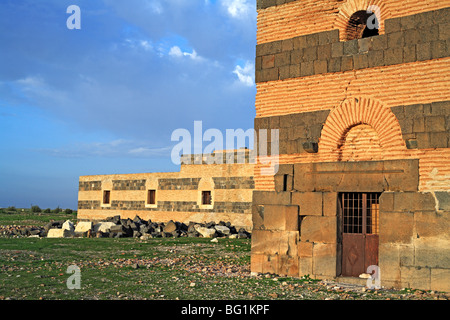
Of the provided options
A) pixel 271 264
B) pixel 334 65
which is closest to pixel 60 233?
pixel 271 264

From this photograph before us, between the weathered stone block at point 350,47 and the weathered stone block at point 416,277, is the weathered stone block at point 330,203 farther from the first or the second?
the weathered stone block at point 350,47

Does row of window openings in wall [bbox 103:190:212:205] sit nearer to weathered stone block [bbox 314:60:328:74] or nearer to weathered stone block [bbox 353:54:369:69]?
weathered stone block [bbox 314:60:328:74]

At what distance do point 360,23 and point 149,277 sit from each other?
7.63 m

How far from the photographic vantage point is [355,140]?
31.2ft

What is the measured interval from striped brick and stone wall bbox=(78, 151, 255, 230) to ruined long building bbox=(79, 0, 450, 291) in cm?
1021

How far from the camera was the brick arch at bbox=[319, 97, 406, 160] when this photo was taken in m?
8.91

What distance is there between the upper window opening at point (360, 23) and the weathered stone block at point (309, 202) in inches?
148

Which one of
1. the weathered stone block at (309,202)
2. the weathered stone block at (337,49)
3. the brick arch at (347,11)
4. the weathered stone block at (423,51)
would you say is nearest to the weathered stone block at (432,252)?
the weathered stone block at (309,202)

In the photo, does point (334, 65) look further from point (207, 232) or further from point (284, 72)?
point (207, 232)

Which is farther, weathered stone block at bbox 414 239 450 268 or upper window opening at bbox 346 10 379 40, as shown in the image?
upper window opening at bbox 346 10 379 40

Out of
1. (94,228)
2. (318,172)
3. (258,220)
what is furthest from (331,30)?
(94,228)

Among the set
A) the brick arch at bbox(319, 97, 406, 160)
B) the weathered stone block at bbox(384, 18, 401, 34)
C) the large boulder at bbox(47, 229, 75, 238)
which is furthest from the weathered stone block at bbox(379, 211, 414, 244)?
the large boulder at bbox(47, 229, 75, 238)
